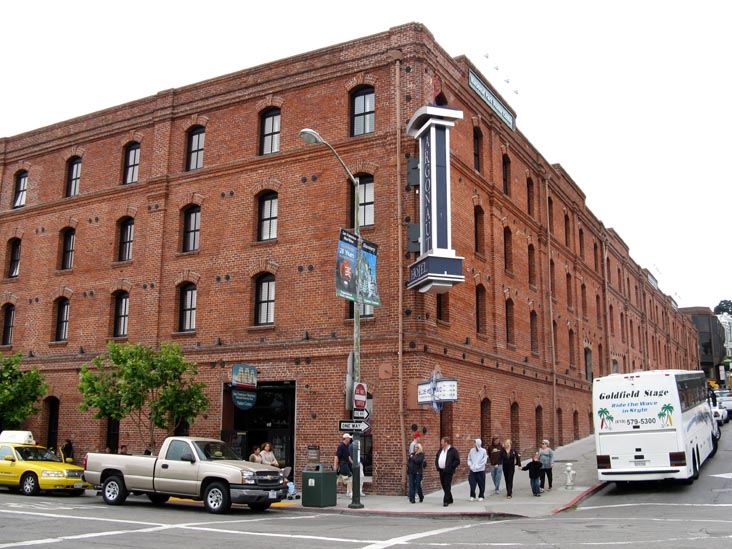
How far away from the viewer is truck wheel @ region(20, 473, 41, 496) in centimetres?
2056

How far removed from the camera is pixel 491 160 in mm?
28672

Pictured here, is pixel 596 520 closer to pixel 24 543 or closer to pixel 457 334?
pixel 457 334

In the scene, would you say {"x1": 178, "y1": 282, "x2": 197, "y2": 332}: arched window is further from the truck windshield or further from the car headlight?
the truck windshield

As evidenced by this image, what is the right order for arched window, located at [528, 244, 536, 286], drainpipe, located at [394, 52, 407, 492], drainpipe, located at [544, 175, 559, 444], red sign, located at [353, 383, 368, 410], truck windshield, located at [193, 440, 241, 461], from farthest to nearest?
arched window, located at [528, 244, 536, 286]
drainpipe, located at [544, 175, 559, 444]
drainpipe, located at [394, 52, 407, 492]
red sign, located at [353, 383, 368, 410]
truck windshield, located at [193, 440, 241, 461]

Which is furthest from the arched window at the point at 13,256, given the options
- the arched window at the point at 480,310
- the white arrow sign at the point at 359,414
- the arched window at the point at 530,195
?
the arched window at the point at 530,195

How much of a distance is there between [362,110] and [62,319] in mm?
14821

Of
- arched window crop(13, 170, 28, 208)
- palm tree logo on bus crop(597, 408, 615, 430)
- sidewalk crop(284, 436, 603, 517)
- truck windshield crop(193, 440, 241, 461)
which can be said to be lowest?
sidewalk crop(284, 436, 603, 517)

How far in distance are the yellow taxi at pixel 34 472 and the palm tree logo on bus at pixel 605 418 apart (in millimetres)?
14443

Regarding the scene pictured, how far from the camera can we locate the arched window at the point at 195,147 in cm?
2773

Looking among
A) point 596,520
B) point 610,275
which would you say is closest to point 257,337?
point 596,520

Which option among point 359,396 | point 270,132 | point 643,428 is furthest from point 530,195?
point 359,396

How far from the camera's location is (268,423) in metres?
24.3

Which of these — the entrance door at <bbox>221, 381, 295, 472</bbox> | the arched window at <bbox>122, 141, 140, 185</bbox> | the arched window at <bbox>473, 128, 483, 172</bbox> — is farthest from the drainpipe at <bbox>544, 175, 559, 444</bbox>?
the arched window at <bbox>122, 141, 140, 185</bbox>

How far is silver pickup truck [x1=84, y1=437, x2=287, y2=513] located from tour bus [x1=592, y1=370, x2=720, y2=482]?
8950 mm
